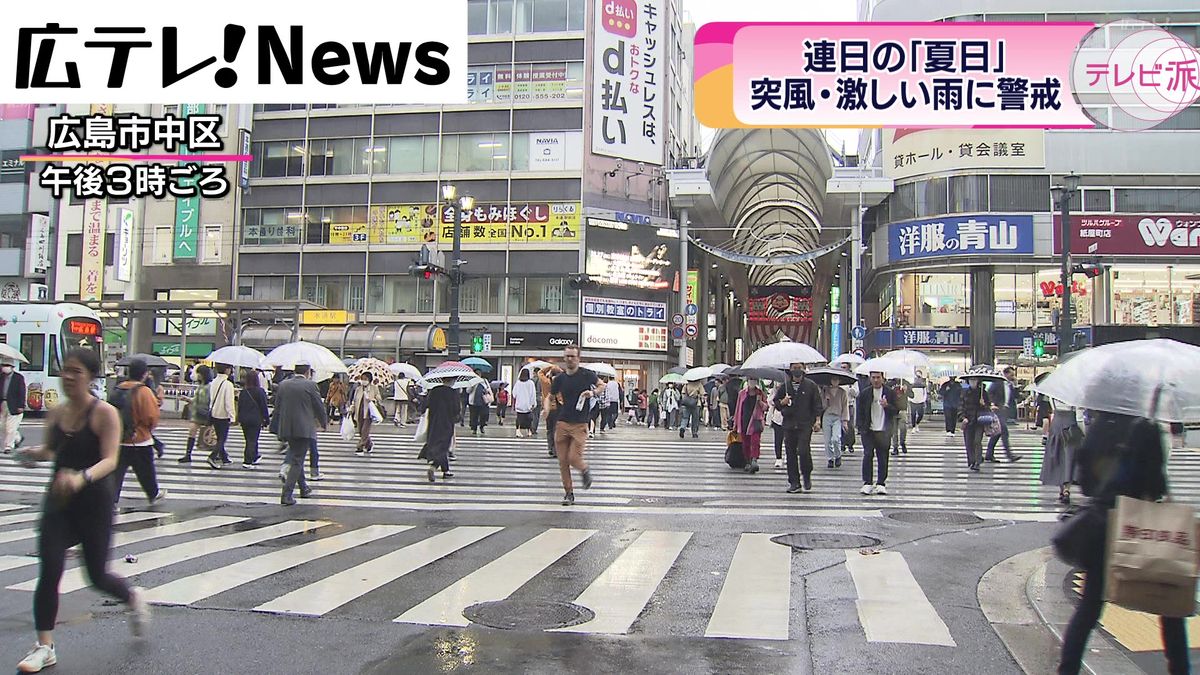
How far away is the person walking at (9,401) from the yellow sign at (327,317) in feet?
95.9

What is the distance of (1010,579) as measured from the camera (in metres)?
7.52

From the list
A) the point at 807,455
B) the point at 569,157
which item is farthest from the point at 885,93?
the point at 569,157

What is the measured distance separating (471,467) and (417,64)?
23.2 feet

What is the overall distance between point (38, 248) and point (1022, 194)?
4758 cm

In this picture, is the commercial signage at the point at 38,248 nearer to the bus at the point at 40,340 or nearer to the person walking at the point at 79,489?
the bus at the point at 40,340

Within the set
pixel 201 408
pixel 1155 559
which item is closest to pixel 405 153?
pixel 201 408

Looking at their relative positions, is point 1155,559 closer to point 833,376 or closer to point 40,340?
point 833,376

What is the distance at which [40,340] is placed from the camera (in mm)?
28469

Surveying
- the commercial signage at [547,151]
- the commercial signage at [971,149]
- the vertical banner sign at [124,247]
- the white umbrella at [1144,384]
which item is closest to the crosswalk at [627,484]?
the white umbrella at [1144,384]

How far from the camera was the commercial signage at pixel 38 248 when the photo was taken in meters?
48.8

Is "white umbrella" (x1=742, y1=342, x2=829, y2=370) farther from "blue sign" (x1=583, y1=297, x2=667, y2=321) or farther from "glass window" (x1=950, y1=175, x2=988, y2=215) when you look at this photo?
"glass window" (x1=950, y1=175, x2=988, y2=215)

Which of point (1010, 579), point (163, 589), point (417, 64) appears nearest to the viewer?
point (163, 589)

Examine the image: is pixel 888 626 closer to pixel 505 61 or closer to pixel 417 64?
pixel 417 64

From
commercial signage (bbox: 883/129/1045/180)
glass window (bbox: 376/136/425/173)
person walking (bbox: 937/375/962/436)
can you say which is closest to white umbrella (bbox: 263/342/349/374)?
person walking (bbox: 937/375/962/436)
